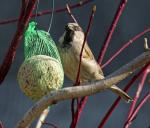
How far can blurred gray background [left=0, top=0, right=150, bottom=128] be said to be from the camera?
18.5ft

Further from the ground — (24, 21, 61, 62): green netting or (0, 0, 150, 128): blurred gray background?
(24, 21, 61, 62): green netting

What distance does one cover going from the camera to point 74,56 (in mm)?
3303

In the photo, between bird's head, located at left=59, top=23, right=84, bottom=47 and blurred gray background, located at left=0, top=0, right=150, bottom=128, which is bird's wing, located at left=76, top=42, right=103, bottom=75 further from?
blurred gray background, located at left=0, top=0, right=150, bottom=128

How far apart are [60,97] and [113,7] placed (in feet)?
12.7

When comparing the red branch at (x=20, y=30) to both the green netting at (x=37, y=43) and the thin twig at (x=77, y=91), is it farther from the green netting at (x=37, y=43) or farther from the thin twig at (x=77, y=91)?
the green netting at (x=37, y=43)

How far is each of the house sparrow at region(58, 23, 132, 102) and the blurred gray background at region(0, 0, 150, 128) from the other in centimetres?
209

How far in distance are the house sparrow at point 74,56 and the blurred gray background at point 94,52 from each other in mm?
2091

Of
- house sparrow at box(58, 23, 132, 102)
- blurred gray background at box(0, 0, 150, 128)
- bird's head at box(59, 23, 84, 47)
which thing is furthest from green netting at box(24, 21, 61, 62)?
blurred gray background at box(0, 0, 150, 128)

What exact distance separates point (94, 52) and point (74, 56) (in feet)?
7.61

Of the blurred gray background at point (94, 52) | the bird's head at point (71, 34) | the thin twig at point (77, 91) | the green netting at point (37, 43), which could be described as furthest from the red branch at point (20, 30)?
the blurred gray background at point (94, 52)

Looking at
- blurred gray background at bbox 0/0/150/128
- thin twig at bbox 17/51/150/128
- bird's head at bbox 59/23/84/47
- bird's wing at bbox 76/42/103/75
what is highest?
thin twig at bbox 17/51/150/128

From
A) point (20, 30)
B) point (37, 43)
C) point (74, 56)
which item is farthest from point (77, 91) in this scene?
point (74, 56)

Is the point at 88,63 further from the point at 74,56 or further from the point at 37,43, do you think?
the point at 37,43

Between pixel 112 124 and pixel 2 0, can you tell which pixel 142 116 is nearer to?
pixel 112 124
